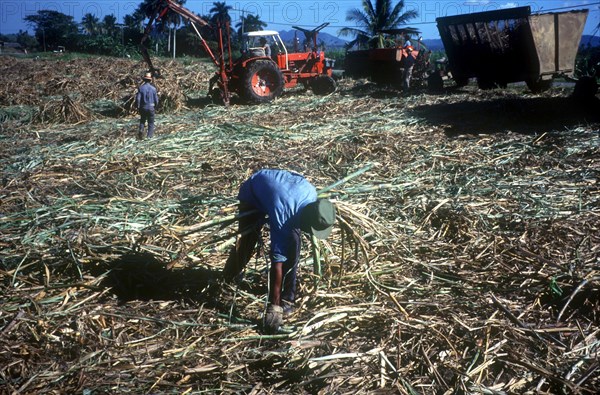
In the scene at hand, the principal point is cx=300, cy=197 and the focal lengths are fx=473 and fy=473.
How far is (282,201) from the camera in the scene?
126 inches

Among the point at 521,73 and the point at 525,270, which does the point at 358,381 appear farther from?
the point at 521,73

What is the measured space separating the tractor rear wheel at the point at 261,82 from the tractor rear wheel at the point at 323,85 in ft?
6.38

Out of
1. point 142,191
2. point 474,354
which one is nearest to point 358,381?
point 474,354

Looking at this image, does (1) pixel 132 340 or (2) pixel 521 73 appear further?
(2) pixel 521 73

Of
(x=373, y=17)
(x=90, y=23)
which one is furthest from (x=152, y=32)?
(x=90, y=23)

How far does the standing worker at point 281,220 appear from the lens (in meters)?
3.15

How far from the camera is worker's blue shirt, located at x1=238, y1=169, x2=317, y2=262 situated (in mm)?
3195

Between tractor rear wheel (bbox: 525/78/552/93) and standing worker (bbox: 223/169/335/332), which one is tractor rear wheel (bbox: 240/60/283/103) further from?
standing worker (bbox: 223/169/335/332)

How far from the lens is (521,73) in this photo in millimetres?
12250

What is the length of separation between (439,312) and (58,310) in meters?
2.90

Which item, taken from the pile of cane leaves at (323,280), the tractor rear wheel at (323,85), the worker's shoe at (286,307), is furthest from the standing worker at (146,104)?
the tractor rear wheel at (323,85)

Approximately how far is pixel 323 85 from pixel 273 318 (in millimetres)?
13042

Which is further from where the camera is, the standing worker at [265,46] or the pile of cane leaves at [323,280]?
the standing worker at [265,46]

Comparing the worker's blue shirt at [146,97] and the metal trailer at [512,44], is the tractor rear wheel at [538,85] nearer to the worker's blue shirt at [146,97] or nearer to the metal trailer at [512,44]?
the metal trailer at [512,44]
